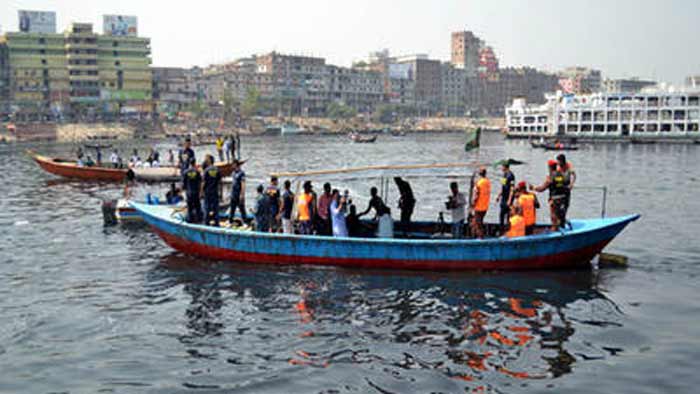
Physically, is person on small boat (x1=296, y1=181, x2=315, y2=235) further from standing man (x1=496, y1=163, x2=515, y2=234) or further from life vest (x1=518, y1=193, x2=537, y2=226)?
life vest (x1=518, y1=193, x2=537, y2=226)

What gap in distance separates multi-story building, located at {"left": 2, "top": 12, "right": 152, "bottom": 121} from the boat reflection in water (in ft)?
369

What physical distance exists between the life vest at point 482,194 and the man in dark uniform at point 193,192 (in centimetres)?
746

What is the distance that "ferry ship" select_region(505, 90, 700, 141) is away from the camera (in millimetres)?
97312

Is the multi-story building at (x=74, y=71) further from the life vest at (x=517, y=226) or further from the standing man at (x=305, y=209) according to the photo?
the life vest at (x=517, y=226)

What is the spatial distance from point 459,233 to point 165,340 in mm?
7636

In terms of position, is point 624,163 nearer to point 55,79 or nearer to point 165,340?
point 165,340

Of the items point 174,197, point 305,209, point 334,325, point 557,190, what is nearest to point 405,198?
point 305,209

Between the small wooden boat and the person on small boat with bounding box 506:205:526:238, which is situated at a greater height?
the person on small boat with bounding box 506:205:526:238

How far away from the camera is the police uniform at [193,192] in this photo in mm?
16781

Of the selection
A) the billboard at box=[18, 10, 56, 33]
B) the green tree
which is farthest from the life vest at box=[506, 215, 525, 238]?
the green tree

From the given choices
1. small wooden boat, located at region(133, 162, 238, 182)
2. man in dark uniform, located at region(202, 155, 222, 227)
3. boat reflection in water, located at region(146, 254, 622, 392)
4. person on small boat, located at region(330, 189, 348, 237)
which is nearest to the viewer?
boat reflection in water, located at region(146, 254, 622, 392)

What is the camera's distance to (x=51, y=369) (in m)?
10.0

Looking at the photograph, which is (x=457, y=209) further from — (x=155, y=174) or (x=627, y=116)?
(x=627, y=116)

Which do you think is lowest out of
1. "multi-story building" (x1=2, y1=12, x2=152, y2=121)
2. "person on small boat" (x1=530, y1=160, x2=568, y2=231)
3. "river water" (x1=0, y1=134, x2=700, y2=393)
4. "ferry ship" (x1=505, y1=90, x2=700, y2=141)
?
"river water" (x1=0, y1=134, x2=700, y2=393)
